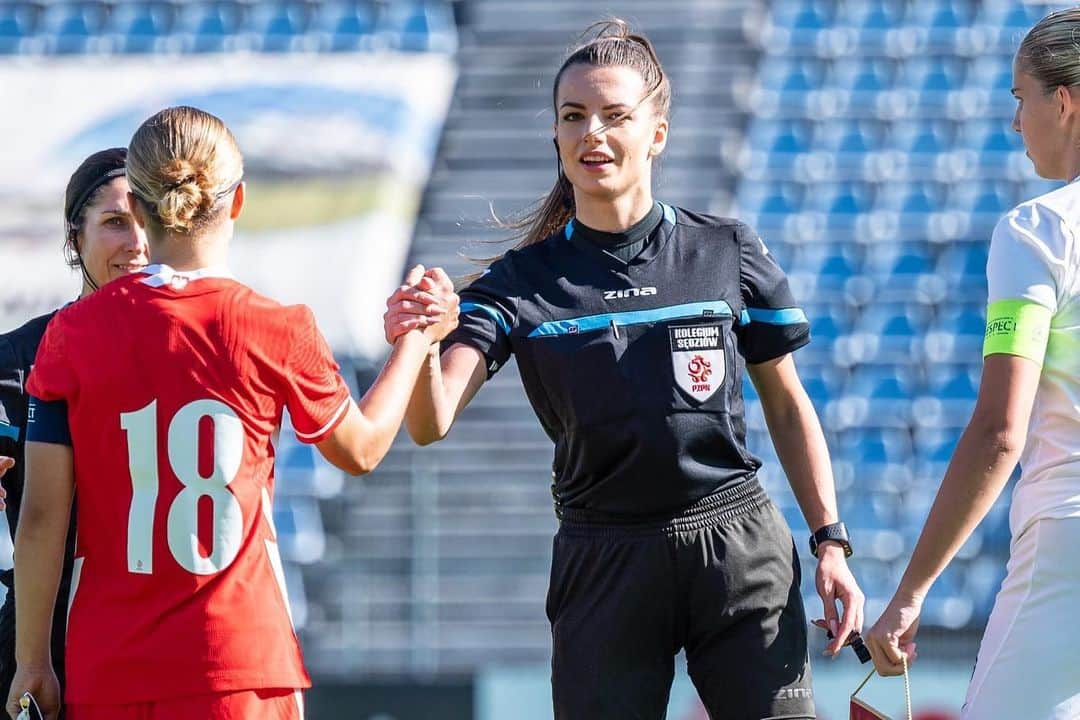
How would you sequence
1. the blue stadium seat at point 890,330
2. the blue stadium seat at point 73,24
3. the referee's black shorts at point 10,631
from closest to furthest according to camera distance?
the referee's black shorts at point 10,631, the blue stadium seat at point 890,330, the blue stadium seat at point 73,24

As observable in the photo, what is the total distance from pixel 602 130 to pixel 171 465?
1108 millimetres

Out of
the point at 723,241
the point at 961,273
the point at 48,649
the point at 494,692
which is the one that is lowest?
the point at 494,692

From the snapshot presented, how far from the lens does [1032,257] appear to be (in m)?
2.39

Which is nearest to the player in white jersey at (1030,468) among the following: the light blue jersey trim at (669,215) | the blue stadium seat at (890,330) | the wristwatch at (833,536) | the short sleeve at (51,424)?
the wristwatch at (833,536)

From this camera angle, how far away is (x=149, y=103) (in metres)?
10.2

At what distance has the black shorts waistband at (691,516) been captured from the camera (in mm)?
2779

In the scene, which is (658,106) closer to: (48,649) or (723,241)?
(723,241)

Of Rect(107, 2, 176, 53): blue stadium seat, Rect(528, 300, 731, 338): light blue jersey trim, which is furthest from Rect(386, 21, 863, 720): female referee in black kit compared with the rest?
Rect(107, 2, 176, 53): blue stadium seat

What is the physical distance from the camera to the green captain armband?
2.38m

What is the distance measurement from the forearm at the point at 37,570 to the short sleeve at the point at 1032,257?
5.04ft

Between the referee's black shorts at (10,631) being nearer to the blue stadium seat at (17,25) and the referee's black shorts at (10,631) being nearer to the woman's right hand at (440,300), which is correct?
the woman's right hand at (440,300)

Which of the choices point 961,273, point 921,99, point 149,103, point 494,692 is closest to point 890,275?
point 961,273

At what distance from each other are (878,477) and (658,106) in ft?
20.3

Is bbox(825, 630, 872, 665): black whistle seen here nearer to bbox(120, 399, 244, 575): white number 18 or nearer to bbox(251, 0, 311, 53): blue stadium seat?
bbox(120, 399, 244, 575): white number 18
